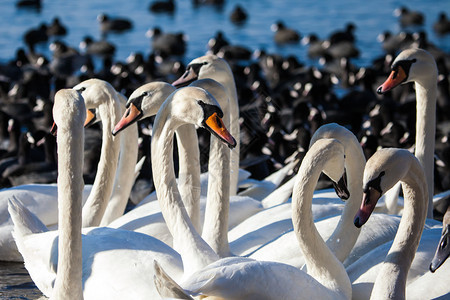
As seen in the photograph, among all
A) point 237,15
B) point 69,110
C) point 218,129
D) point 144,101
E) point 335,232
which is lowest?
point 237,15

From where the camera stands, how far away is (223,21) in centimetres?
3194

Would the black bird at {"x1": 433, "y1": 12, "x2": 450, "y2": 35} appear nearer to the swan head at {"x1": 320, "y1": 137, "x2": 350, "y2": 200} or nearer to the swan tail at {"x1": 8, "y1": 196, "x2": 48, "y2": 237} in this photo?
the swan head at {"x1": 320, "y1": 137, "x2": 350, "y2": 200}

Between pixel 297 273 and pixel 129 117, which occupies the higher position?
pixel 129 117

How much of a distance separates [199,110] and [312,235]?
1.10 metres

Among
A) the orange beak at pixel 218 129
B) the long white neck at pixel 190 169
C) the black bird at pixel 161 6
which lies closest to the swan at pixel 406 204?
the orange beak at pixel 218 129

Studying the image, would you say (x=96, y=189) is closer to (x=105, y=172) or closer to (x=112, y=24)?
(x=105, y=172)

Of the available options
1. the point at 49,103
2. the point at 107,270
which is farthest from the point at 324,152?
the point at 49,103

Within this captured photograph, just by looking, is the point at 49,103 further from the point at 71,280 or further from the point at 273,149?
the point at 71,280

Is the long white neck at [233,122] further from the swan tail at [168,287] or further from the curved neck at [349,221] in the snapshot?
the swan tail at [168,287]

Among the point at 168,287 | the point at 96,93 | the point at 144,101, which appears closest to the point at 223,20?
the point at 96,93

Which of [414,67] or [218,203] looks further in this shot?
[414,67]

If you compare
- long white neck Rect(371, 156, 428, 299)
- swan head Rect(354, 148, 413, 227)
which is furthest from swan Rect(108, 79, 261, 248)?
swan head Rect(354, 148, 413, 227)

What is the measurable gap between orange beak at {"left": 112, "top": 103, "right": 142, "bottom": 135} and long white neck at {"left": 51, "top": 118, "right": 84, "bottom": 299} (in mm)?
1587

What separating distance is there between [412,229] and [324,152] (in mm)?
745
